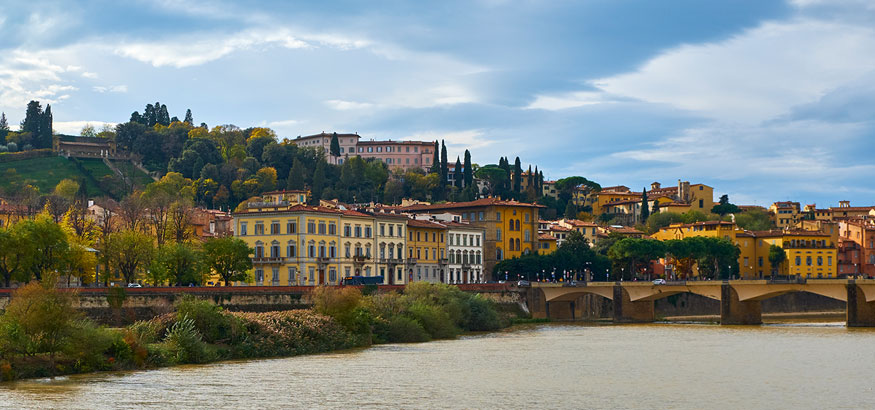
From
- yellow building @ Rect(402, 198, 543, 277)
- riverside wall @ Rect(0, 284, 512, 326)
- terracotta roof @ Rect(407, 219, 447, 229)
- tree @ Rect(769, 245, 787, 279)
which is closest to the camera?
riverside wall @ Rect(0, 284, 512, 326)

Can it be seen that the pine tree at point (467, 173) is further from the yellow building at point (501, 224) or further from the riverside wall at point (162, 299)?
the riverside wall at point (162, 299)

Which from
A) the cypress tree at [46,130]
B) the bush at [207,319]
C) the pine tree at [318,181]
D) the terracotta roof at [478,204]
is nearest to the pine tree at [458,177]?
the pine tree at [318,181]

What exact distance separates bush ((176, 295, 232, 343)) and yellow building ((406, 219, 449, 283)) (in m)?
42.9

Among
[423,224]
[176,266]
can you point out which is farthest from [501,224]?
[176,266]

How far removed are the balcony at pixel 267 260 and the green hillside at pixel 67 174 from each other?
75.7 meters

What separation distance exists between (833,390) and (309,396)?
18.1 meters

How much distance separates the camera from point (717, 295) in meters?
75.8

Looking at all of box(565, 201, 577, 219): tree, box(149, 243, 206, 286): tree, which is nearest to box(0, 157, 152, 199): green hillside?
box(565, 201, 577, 219): tree

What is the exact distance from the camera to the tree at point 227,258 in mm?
70875

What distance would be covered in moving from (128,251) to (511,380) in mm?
36754

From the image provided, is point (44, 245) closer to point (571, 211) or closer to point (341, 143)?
point (571, 211)

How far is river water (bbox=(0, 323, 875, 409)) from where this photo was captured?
3331 centimetres

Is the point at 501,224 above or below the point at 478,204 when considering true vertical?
below

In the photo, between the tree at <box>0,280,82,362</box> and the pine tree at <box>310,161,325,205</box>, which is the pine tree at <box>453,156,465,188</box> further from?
the tree at <box>0,280,82,362</box>
